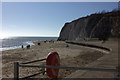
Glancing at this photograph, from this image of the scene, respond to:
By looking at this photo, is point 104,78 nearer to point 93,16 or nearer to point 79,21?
point 93,16

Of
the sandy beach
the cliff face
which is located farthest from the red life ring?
the cliff face

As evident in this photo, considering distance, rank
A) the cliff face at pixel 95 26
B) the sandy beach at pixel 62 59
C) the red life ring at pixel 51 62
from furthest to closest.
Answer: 1. the cliff face at pixel 95 26
2. the sandy beach at pixel 62 59
3. the red life ring at pixel 51 62

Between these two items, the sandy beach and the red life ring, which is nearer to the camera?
Answer: the red life ring

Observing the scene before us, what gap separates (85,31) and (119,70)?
63.6 m

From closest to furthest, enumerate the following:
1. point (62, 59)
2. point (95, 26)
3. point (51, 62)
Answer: point (51, 62)
point (62, 59)
point (95, 26)

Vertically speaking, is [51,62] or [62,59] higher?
[51,62]

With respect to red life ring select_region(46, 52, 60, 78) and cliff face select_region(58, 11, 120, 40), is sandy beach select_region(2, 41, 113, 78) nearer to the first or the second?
red life ring select_region(46, 52, 60, 78)

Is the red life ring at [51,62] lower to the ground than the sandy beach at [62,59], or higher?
higher

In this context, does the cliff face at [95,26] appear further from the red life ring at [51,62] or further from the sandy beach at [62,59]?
the red life ring at [51,62]

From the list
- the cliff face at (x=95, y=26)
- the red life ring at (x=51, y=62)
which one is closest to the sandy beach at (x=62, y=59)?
the red life ring at (x=51, y=62)

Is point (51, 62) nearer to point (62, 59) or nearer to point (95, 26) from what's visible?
point (62, 59)

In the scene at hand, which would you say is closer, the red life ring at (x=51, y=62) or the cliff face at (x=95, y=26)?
the red life ring at (x=51, y=62)

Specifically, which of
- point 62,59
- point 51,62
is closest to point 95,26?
point 62,59

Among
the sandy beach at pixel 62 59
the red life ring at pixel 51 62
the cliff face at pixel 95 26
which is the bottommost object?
the sandy beach at pixel 62 59
